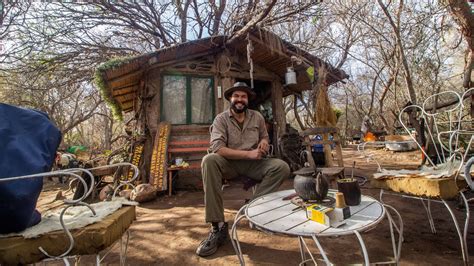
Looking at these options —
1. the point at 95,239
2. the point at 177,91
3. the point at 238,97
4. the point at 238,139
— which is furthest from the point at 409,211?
the point at 177,91

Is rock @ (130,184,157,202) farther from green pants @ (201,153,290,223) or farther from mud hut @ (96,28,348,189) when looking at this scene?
green pants @ (201,153,290,223)

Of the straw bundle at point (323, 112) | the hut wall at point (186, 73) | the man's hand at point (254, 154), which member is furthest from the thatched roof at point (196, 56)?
the man's hand at point (254, 154)

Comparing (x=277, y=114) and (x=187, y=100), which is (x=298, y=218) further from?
(x=277, y=114)

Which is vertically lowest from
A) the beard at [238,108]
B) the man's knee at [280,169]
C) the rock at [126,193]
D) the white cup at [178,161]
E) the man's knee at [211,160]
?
the rock at [126,193]

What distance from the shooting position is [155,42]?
930 centimetres

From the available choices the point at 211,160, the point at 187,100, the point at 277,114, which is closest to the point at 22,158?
the point at 211,160

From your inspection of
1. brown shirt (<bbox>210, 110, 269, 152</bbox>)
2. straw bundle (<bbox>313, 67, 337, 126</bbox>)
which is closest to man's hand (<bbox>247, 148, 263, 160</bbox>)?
brown shirt (<bbox>210, 110, 269, 152</bbox>)

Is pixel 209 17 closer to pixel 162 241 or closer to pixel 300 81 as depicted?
pixel 300 81

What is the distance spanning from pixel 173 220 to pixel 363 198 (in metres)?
2.57

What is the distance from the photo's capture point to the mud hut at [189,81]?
18.8ft

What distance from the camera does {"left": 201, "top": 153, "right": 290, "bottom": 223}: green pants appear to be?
238cm

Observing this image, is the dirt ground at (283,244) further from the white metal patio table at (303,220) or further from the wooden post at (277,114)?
the wooden post at (277,114)

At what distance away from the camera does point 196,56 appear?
6.35 meters

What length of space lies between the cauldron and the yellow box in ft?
0.59
